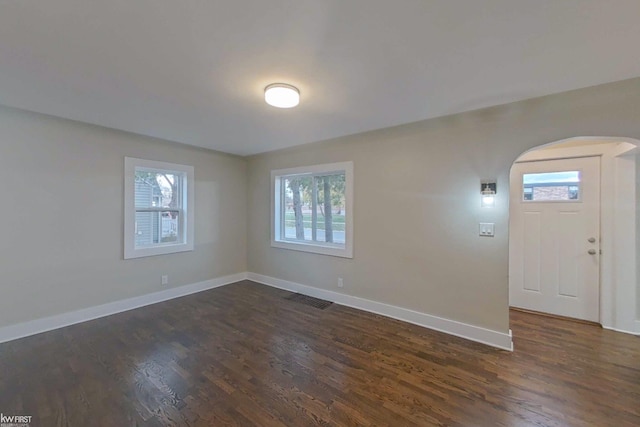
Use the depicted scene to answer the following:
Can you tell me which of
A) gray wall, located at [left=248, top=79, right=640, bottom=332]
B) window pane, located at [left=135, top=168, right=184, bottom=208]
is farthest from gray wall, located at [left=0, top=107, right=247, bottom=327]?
gray wall, located at [left=248, top=79, right=640, bottom=332]

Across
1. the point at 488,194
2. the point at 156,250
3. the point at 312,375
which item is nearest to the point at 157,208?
the point at 156,250

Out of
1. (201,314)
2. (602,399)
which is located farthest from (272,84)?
(602,399)

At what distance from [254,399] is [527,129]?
10.9 ft

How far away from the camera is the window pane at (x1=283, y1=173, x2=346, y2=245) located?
4.16 meters

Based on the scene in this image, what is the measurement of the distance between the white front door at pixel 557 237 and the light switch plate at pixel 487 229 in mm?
1245

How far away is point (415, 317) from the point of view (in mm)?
3252

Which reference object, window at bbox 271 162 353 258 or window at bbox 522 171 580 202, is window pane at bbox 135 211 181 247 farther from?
window at bbox 522 171 580 202

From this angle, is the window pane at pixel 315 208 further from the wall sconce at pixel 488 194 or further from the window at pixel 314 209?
the wall sconce at pixel 488 194

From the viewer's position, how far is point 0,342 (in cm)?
271

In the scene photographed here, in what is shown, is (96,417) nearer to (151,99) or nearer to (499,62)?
(151,99)

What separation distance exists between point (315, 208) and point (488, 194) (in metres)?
2.48

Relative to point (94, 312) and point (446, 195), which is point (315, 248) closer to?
point (446, 195)

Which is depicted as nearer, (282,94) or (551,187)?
(282,94)

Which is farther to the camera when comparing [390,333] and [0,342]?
[390,333]
